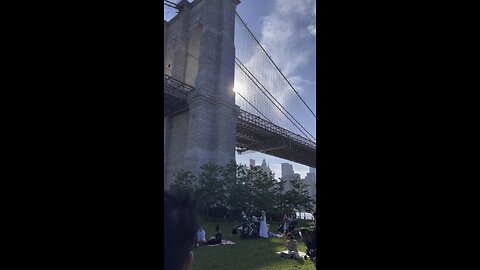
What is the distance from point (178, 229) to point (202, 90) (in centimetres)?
1784

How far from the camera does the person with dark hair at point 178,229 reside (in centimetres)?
147

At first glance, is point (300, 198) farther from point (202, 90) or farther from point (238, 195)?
point (202, 90)

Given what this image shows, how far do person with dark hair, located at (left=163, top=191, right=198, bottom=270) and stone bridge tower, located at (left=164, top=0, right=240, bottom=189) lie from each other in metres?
15.4

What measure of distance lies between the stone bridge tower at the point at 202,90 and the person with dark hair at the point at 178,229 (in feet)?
50.6

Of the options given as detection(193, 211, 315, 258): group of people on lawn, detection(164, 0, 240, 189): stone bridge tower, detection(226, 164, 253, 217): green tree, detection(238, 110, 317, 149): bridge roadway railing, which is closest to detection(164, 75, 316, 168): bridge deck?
detection(238, 110, 317, 149): bridge roadway railing

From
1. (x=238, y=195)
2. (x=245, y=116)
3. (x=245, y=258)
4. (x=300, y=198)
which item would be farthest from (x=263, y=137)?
(x=245, y=258)

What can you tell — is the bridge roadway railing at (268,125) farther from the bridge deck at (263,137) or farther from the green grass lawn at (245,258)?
the green grass lawn at (245,258)

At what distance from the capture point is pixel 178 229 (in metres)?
1.49

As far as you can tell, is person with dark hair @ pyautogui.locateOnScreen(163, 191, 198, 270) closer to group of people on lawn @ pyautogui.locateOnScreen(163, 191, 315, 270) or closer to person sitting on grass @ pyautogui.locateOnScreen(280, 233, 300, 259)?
group of people on lawn @ pyautogui.locateOnScreen(163, 191, 315, 270)

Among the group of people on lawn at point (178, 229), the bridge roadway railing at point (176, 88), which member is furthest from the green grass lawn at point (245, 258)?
the bridge roadway railing at point (176, 88)

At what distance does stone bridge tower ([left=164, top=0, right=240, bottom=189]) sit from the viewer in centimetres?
1808
